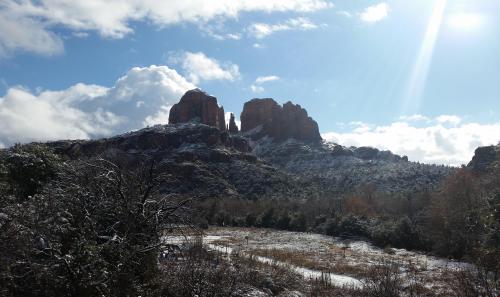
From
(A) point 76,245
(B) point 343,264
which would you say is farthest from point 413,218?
(A) point 76,245

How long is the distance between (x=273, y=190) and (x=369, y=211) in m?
38.5

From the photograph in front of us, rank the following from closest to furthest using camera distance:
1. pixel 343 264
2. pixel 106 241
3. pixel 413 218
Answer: pixel 106 241 < pixel 343 264 < pixel 413 218

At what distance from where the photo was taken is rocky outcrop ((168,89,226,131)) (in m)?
193

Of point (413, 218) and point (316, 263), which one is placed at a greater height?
point (413, 218)

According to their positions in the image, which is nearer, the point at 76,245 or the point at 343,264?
the point at 76,245

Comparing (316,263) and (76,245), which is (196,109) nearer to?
(316,263)

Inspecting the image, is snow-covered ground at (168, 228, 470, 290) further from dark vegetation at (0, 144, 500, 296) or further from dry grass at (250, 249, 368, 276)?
dark vegetation at (0, 144, 500, 296)

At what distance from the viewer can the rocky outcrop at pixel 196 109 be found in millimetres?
193250

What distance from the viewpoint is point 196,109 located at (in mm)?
196250

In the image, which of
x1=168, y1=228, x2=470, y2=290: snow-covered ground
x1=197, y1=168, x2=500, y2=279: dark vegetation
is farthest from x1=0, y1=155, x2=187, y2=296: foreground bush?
x1=168, y1=228, x2=470, y2=290: snow-covered ground

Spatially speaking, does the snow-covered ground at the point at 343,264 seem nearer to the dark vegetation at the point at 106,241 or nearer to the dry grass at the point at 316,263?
the dry grass at the point at 316,263

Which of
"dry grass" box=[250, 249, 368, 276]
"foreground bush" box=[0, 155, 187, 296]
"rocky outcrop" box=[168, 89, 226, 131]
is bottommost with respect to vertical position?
"dry grass" box=[250, 249, 368, 276]

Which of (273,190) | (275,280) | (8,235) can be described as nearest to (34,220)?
(8,235)

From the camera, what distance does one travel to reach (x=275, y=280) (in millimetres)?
17734
